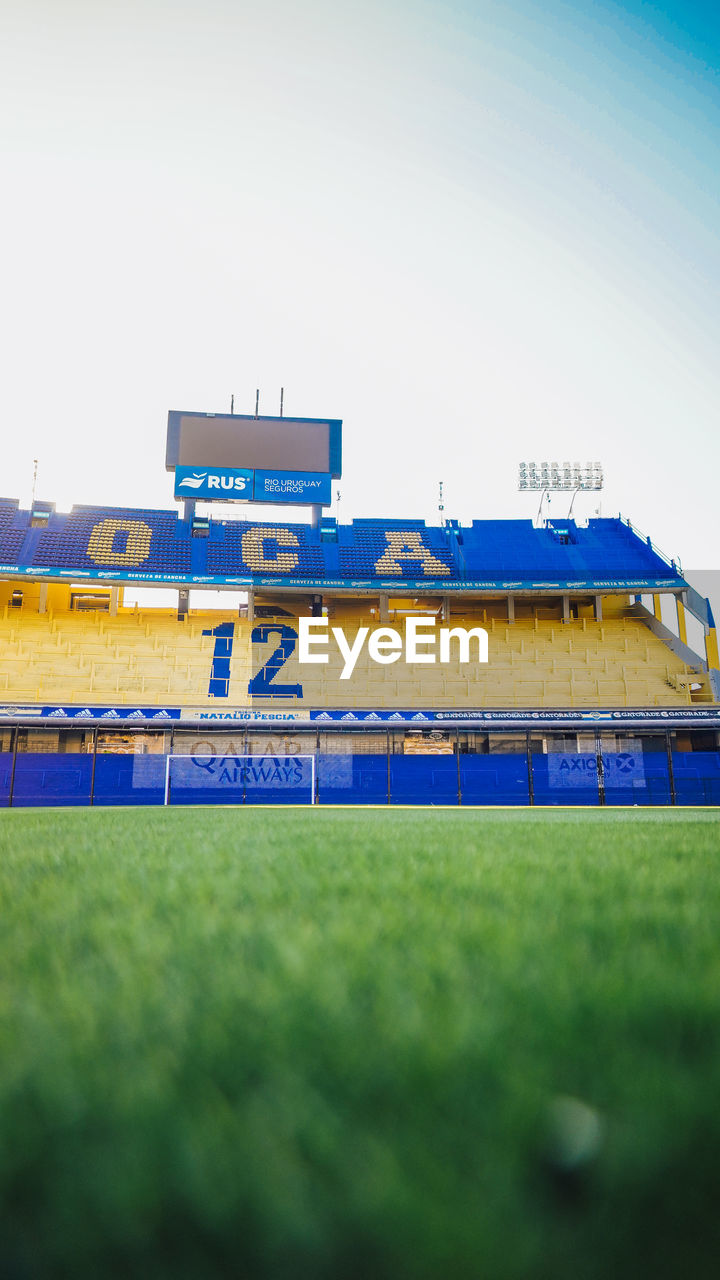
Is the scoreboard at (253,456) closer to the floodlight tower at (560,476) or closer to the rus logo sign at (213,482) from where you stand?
the rus logo sign at (213,482)

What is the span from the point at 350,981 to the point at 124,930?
71cm

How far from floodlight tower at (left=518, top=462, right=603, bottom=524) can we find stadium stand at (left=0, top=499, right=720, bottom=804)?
6.63 m

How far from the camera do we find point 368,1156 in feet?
1.86

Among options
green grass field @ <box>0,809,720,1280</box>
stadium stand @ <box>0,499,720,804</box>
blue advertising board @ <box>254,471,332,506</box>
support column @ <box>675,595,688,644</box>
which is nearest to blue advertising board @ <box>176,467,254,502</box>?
blue advertising board @ <box>254,471,332,506</box>

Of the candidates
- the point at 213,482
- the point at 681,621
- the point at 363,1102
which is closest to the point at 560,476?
the point at 681,621

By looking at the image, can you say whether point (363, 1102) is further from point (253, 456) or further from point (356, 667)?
point (253, 456)

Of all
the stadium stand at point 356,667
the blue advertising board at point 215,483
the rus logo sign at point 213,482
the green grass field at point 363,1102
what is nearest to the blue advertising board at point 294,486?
the blue advertising board at point 215,483

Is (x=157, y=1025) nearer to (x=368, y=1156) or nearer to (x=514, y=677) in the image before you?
(x=368, y=1156)

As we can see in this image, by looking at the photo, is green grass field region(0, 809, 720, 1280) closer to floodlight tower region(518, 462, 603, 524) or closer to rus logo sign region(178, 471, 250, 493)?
rus logo sign region(178, 471, 250, 493)

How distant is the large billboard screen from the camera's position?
102 feet

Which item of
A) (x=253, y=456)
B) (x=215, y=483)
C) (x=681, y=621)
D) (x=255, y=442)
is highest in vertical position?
(x=255, y=442)

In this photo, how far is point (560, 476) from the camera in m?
39.4

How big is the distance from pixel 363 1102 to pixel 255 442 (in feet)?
107

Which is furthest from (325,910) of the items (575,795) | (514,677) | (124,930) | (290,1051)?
(514,677)
